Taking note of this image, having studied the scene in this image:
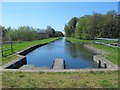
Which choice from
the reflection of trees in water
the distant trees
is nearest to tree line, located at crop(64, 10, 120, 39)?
the reflection of trees in water

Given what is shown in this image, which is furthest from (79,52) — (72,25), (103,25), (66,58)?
(72,25)

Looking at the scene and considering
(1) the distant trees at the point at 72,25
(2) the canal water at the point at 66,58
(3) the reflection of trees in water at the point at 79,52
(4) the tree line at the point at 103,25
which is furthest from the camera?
(1) the distant trees at the point at 72,25

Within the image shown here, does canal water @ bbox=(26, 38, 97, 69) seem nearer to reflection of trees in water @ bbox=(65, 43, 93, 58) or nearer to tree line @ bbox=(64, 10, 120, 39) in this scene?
reflection of trees in water @ bbox=(65, 43, 93, 58)

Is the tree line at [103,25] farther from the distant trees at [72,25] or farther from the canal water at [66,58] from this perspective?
the distant trees at [72,25]

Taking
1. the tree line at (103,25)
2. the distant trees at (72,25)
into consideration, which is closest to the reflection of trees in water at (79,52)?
the tree line at (103,25)

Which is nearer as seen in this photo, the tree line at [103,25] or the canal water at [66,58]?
the canal water at [66,58]

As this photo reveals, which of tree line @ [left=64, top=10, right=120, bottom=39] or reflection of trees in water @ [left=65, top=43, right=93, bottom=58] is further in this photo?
tree line @ [left=64, top=10, right=120, bottom=39]

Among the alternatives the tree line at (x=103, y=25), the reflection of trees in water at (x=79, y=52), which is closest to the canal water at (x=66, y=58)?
the reflection of trees in water at (x=79, y=52)

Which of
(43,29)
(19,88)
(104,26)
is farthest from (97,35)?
(43,29)

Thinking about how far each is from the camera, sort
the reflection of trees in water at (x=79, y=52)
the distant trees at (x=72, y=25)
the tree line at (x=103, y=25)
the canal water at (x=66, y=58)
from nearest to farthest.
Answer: the canal water at (x=66, y=58), the reflection of trees in water at (x=79, y=52), the tree line at (x=103, y=25), the distant trees at (x=72, y=25)

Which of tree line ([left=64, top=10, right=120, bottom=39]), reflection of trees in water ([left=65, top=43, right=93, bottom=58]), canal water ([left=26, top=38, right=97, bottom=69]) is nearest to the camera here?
canal water ([left=26, top=38, right=97, bottom=69])

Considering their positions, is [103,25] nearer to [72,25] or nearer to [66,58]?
[66,58]

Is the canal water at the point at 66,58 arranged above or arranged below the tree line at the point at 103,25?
below

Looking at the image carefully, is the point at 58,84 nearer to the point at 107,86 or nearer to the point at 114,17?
the point at 107,86
